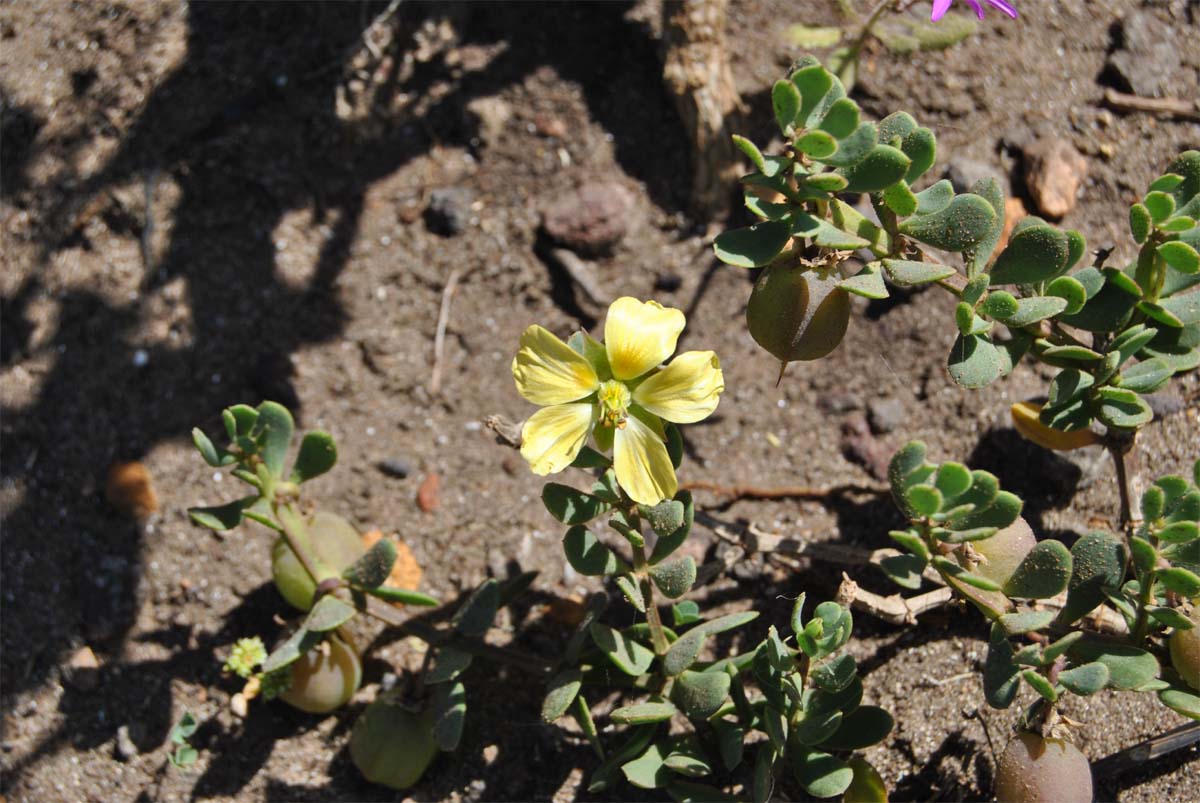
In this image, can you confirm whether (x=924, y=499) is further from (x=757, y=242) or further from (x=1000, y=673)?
(x=757, y=242)

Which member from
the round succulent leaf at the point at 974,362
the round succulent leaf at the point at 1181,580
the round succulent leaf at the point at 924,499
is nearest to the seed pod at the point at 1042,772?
the round succulent leaf at the point at 1181,580

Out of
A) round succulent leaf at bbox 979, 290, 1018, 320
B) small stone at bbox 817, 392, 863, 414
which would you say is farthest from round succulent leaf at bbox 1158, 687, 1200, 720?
Result: small stone at bbox 817, 392, 863, 414

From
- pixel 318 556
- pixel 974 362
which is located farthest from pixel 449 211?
pixel 974 362

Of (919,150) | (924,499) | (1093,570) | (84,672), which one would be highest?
(919,150)

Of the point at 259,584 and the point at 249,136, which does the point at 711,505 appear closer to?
the point at 259,584

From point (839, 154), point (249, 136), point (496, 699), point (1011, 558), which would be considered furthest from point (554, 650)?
point (249, 136)

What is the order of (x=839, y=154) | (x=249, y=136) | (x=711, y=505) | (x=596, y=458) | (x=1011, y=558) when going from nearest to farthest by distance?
(x=839, y=154) < (x=596, y=458) < (x=1011, y=558) < (x=711, y=505) < (x=249, y=136)
